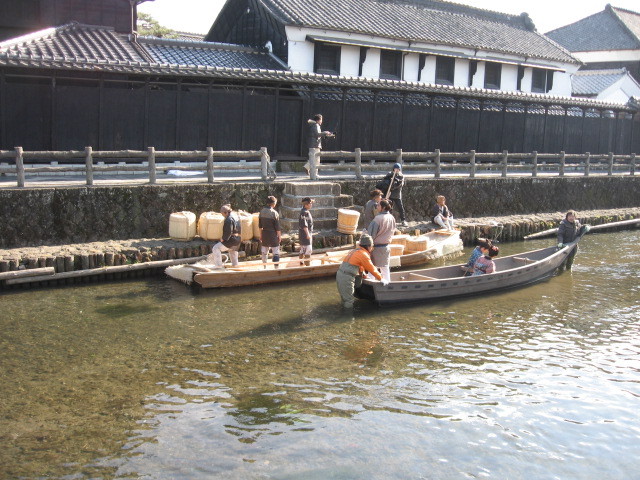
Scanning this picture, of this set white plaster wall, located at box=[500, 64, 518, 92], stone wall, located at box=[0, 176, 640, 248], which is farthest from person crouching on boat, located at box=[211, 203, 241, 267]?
white plaster wall, located at box=[500, 64, 518, 92]

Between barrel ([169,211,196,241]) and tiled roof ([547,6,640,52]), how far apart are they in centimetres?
4103

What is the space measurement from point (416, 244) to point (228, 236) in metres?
5.82

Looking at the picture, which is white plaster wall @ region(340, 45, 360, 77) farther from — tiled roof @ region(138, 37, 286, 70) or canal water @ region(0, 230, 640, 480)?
canal water @ region(0, 230, 640, 480)

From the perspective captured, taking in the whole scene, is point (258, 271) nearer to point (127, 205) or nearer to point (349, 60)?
point (127, 205)

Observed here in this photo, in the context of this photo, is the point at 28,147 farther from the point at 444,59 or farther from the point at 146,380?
the point at 444,59

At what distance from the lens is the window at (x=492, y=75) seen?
35000 mm

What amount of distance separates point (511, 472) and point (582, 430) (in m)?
1.69

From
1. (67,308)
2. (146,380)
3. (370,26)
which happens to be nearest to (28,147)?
(67,308)

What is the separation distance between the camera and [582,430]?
9203mm

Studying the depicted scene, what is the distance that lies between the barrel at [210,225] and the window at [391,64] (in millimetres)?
16254

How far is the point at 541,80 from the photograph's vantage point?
37.8 metres

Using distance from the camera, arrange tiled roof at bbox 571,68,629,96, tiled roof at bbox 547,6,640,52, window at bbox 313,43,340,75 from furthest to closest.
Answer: tiled roof at bbox 547,6,640,52
tiled roof at bbox 571,68,629,96
window at bbox 313,43,340,75

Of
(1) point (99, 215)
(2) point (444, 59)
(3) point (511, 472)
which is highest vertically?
→ (2) point (444, 59)

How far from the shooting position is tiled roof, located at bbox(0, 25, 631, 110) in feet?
62.0
